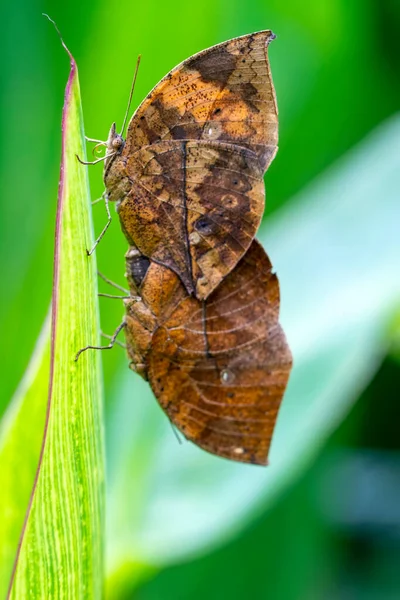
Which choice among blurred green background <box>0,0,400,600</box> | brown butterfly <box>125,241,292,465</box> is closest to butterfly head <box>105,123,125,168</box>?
brown butterfly <box>125,241,292,465</box>

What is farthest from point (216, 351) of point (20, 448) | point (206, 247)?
point (20, 448)

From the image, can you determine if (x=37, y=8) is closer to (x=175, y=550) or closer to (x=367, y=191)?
(x=367, y=191)

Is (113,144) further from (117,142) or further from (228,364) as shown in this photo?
(228,364)

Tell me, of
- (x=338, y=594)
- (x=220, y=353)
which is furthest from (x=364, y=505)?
(x=220, y=353)

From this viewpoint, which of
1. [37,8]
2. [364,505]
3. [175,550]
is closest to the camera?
[175,550]

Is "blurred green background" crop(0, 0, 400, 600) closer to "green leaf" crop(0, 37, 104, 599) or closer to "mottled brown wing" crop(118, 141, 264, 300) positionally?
"mottled brown wing" crop(118, 141, 264, 300)

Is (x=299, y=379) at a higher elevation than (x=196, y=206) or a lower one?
lower

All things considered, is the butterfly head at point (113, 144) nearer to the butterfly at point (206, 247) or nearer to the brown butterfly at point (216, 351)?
the butterfly at point (206, 247)
